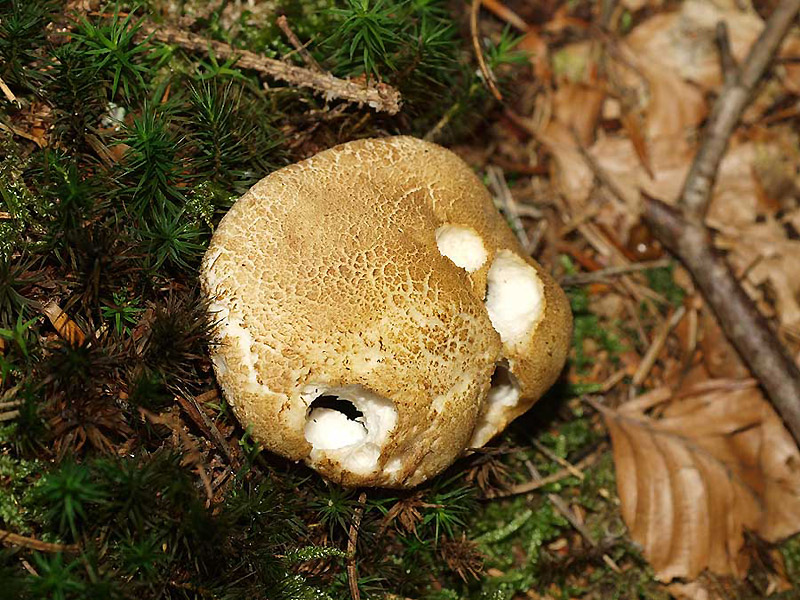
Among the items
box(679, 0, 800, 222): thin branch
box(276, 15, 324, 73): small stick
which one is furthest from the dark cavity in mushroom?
box(679, 0, 800, 222): thin branch

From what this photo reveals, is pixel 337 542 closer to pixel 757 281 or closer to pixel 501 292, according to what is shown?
pixel 501 292

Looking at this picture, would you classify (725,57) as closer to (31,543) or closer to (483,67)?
(483,67)

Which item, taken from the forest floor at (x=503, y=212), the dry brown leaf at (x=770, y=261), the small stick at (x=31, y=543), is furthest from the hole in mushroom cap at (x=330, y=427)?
the dry brown leaf at (x=770, y=261)

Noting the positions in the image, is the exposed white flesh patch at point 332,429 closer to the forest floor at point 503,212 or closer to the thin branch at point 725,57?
the forest floor at point 503,212

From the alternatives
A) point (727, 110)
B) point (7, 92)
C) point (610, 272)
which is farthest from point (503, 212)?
point (7, 92)

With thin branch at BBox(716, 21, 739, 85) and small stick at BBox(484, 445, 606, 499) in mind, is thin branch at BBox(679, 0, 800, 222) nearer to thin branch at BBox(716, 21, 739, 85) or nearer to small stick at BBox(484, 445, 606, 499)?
thin branch at BBox(716, 21, 739, 85)

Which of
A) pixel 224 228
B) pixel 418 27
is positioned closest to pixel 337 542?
pixel 224 228
